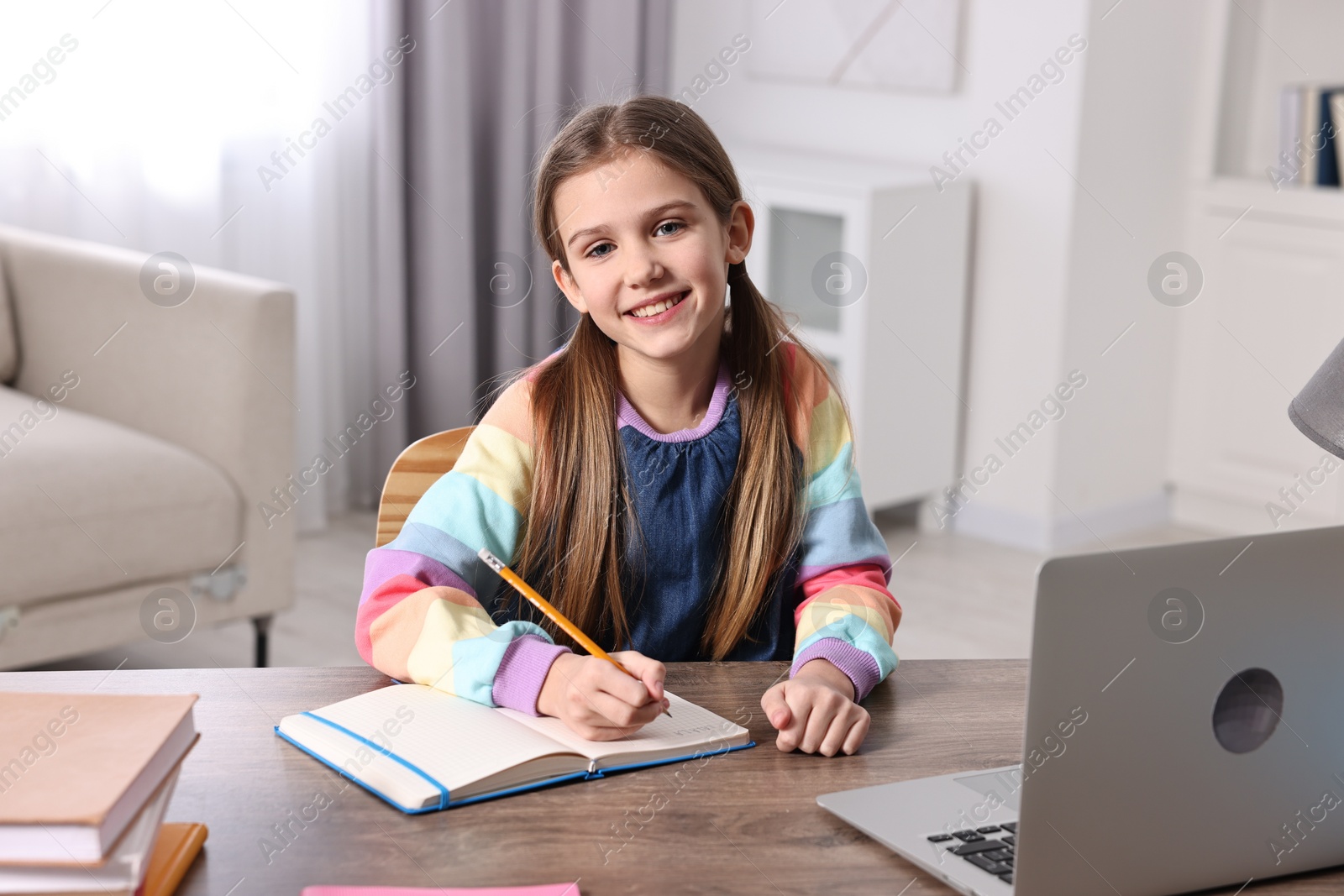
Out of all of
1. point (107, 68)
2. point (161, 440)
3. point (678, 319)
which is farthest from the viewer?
point (107, 68)

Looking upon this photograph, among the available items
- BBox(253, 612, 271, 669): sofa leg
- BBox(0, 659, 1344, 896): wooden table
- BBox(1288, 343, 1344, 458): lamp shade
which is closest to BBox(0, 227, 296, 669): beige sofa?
BBox(253, 612, 271, 669): sofa leg

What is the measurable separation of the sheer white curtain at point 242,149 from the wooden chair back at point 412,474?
211 cm

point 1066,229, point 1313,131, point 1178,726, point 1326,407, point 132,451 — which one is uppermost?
point 1313,131

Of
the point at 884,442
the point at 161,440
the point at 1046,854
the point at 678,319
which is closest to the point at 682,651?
the point at 678,319

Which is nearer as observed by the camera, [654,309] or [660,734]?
[660,734]

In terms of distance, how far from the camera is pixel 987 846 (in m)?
0.77

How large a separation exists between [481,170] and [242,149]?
0.64 meters

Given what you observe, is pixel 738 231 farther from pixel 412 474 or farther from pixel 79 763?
pixel 79 763

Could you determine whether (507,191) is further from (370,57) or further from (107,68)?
(107,68)

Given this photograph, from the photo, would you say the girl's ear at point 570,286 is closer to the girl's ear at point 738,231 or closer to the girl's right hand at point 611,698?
the girl's ear at point 738,231

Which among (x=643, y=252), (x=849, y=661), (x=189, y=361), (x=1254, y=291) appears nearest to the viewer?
(x=849, y=661)

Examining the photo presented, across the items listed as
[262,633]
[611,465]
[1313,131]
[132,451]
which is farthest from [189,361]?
[1313,131]

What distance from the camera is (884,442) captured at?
11.0 ft

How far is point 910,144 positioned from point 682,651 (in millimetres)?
2490
